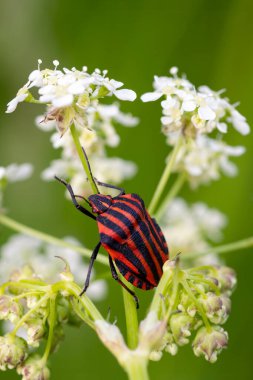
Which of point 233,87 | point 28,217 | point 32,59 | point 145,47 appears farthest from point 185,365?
point 32,59

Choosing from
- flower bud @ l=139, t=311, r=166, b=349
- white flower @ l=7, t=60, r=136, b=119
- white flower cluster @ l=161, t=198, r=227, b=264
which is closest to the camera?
flower bud @ l=139, t=311, r=166, b=349

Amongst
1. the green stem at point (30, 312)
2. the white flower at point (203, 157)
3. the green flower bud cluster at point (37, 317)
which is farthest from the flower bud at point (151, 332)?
the white flower at point (203, 157)

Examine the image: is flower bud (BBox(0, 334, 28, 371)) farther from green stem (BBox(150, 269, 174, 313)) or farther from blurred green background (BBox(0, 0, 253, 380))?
blurred green background (BBox(0, 0, 253, 380))

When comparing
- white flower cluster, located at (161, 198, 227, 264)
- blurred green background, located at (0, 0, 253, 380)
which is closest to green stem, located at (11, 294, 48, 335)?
white flower cluster, located at (161, 198, 227, 264)

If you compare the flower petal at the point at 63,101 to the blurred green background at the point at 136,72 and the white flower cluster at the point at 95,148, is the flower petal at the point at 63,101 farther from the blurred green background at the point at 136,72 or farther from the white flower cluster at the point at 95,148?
the blurred green background at the point at 136,72

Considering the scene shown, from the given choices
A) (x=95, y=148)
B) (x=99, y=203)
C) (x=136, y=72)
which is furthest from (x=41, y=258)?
(x=136, y=72)

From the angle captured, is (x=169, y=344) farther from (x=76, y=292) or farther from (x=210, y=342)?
(x=76, y=292)

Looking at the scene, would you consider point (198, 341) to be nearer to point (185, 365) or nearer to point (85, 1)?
point (185, 365)
